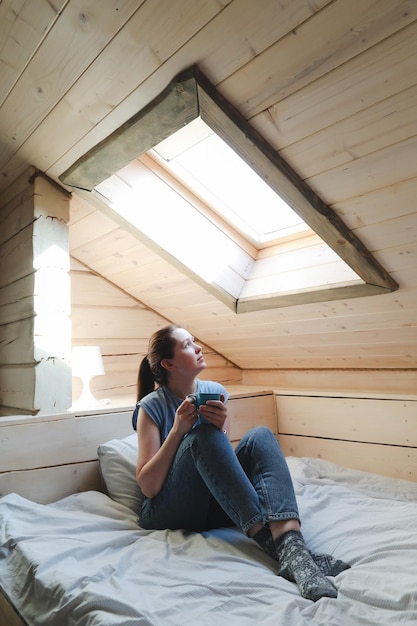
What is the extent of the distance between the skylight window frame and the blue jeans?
68 centimetres

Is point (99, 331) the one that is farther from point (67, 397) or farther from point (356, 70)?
point (356, 70)

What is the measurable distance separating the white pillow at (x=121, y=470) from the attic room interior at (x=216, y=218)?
0.34ft

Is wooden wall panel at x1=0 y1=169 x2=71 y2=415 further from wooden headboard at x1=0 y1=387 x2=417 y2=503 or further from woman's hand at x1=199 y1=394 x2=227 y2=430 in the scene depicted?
woman's hand at x1=199 y1=394 x2=227 y2=430

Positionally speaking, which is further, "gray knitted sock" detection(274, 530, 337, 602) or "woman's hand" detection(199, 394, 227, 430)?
"woman's hand" detection(199, 394, 227, 430)

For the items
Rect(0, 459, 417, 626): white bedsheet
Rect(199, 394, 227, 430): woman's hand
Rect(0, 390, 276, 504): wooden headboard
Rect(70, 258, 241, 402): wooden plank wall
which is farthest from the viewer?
Rect(70, 258, 241, 402): wooden plank wall

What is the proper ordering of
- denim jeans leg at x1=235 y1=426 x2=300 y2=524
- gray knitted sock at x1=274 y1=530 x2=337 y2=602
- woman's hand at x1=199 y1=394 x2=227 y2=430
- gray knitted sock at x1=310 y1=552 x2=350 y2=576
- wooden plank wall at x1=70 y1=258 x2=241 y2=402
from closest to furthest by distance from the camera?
gray knitted sock at x1=274 y1=530 x2=337 y2=602 < gray knitted sock at x1=310 y1=552 x2=350 y2=576 < denim jeans leg at x1=235 y1=426 x2=300 y2=524 < woman's hand at x1=199 y1=394 x2=227 y2=430 < wooden plank wall at x1=70 y1=258 x2=241 y2=402

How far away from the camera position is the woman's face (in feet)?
5.67

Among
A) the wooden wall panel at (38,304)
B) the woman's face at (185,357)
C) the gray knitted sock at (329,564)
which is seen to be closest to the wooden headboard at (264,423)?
the wooden wall panel at (38,304)

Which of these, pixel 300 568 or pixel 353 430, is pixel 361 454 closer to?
pixel 353 430

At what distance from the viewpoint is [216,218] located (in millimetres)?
2199

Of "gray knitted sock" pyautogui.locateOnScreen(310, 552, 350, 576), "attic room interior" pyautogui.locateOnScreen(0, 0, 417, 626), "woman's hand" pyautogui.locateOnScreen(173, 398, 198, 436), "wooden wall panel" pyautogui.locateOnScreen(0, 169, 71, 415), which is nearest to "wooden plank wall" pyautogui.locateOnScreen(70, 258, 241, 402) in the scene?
"attic room interior" pyautogui.locateOnScreen(0, 0, 417, 626)

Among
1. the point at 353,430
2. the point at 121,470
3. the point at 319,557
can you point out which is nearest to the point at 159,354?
the point at 121,470

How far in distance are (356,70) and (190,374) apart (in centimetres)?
111

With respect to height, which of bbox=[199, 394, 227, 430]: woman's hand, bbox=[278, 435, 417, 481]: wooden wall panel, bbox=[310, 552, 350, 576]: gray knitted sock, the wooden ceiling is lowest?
bbox=[310, 552, 350, 576]: gray knitted sock
